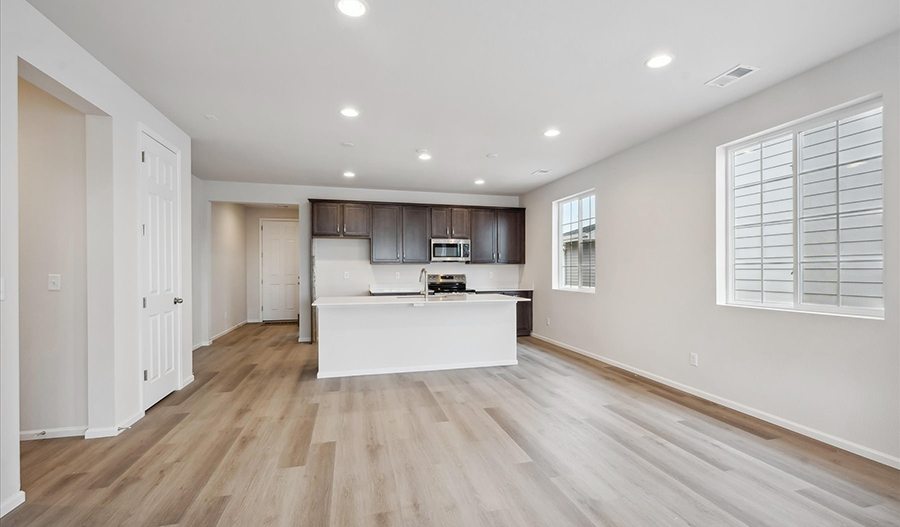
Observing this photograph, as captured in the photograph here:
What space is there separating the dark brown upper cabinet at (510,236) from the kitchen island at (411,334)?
2337mm

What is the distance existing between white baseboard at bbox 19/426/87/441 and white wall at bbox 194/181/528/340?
136 inches

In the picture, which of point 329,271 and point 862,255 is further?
point 329,271

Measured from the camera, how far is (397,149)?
14.7 ft

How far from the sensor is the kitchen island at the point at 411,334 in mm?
4227

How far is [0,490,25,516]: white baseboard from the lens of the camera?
1.83 m

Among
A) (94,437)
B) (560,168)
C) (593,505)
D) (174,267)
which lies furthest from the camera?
(560,168)

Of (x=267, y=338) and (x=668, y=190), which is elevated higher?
(x=668, y=190)

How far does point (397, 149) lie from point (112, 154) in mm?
2555

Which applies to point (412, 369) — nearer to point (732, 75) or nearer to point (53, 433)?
point (53, 433)

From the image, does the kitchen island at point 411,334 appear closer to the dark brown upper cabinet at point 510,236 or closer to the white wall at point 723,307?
the white wall at point 723,307

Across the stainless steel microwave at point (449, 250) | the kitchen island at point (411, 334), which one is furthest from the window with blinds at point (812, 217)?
the stainless steel microwave at point (449, 250)

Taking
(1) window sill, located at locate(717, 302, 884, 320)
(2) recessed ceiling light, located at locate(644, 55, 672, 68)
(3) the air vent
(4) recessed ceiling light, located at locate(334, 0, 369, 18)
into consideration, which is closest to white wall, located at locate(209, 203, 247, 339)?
(4) recessed ceiling light, located at locate(334, 0, 369, 18)

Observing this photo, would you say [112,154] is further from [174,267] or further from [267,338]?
[267,338]

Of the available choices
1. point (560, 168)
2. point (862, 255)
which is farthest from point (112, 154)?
point (862, 255)
